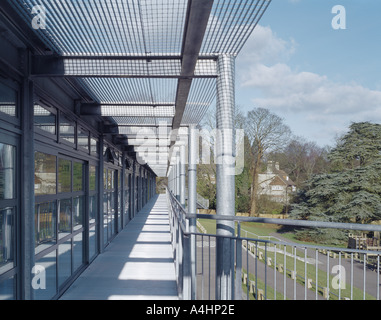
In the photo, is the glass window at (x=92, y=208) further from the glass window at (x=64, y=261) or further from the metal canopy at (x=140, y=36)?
the metal canopy at (x=140, y=36)

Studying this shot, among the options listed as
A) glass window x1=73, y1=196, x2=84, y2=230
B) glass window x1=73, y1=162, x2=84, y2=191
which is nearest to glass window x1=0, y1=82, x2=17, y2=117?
glass window x1=73, y1=162, x2=84, y2=191

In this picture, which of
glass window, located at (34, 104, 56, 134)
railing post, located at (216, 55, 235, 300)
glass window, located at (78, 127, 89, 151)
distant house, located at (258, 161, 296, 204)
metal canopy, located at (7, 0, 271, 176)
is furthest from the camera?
distant house, located at (258, 161, 296, 204)

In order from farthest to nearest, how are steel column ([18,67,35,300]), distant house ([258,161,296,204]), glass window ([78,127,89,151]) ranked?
1. distant house ([258,161,296,204])
2. glass window ([78,127,89,151])
3. steel column ([18,67,35,300])

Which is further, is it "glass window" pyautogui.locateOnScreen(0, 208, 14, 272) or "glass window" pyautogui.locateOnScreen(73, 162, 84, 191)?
"glass window" pyautogui.locateOnScreen(73, 162, 84, 191)

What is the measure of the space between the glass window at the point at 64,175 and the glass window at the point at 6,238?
1.44m

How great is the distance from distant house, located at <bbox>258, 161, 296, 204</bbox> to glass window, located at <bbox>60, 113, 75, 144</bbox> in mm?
18540

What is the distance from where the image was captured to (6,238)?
116 inches

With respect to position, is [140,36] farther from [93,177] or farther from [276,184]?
[276,184]

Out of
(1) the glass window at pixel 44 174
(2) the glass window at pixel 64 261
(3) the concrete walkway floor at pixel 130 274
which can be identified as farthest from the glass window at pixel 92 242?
(1) the glass window at pixel 44 174

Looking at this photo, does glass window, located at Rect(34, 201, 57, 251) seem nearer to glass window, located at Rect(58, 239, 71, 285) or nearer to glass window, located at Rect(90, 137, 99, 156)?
glass window, located at Rect(58, 239, 71, 285)

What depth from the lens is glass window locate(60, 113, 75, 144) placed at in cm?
459

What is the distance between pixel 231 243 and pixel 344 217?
753 inches

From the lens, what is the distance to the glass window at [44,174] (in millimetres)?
3611

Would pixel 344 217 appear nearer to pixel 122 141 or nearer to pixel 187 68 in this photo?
pixel 122 141
